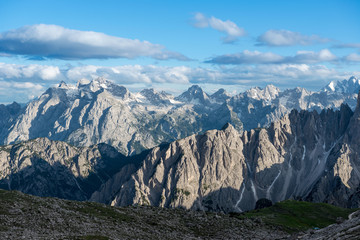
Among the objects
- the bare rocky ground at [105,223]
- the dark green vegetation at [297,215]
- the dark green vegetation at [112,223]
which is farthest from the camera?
the dark green vegetation at [297,215]

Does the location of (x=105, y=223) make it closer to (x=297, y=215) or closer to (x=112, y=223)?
(x=112, y=223)

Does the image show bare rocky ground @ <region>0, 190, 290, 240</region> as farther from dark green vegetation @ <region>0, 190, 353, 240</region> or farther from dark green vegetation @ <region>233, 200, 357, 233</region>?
dark green vegetation @ <region>233, 200, 357, 233</region>

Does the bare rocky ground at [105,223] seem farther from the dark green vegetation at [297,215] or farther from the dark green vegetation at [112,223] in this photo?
the dark green vegetation at [297,215]

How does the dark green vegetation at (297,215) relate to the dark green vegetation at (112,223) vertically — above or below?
below

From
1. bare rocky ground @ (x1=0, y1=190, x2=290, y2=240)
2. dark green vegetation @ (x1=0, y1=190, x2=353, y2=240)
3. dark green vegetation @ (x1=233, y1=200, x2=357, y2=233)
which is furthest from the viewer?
dark green vegetation @ (x1=233, y1=200, x2=357, y2=233)

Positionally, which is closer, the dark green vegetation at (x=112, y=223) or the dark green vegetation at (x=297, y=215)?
the dark green vegetation at (x=112, y=223)

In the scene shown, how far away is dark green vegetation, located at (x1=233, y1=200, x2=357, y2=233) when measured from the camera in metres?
121

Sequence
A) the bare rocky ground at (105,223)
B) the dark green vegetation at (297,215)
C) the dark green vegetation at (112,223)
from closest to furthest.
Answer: the bare rocky ground at (105,223) → the dark green vegetation at (112,223) → the dark green vegetation at (297,215)

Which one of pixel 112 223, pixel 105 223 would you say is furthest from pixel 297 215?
pixel 105 223

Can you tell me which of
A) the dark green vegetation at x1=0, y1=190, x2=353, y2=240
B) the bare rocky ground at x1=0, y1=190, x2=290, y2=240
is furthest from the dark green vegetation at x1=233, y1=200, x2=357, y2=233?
the bare rocky ground at x1=0, y1=190, x2=290, y2=240

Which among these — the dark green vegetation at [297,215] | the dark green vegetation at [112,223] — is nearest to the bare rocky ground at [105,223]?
the dark green vegetation at [112,223]

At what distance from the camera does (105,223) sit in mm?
79312

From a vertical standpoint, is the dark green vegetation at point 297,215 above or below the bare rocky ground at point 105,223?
below

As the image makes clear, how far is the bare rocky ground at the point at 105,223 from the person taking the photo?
65.6 metres
